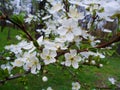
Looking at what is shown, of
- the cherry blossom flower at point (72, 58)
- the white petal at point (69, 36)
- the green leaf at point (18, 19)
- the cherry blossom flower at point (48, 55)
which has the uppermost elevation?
the green leaf at point (18, 19)

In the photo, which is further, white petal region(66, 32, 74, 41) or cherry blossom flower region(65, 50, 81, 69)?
cherry blossom flower region(65, 50, 81, 69)

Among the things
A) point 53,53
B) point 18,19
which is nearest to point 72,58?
point 53,53

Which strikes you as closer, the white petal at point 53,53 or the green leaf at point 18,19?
the green leaf at point 18,19

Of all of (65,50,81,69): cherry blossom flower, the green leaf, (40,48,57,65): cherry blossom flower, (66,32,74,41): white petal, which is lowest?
(65,50,81,69): cherry blossom flower

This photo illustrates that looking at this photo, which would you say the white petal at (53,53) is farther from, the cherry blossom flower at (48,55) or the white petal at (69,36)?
the white petal at (69,36)

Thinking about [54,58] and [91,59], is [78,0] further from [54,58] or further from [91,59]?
[91,59]

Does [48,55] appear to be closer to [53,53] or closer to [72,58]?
[53,53]

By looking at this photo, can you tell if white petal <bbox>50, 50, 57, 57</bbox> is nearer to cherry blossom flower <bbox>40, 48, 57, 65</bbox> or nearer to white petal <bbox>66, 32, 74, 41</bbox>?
cherry blossom flower <bbox>40, 48, 57, 65</bbox>

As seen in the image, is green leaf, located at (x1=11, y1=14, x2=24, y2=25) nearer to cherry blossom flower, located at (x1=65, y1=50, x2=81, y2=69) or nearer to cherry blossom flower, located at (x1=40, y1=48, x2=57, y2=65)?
cherry blossom flower, located at (x1=40, y1=48, x2=57, y2=65)

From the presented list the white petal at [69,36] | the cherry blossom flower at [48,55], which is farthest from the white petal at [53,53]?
the white petal at [69,36]

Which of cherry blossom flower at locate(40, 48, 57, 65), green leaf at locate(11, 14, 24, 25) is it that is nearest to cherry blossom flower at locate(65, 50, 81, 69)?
cherry blossom flower at locate(40, 48, 57, 65)

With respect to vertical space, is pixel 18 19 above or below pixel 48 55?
above

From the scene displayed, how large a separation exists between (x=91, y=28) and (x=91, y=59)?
1.22 feet

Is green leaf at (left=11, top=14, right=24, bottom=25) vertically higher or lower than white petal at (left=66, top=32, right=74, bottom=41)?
higher
